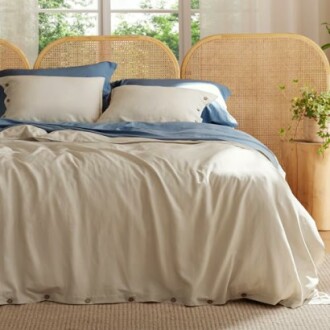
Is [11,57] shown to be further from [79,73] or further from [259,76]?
[259,76]

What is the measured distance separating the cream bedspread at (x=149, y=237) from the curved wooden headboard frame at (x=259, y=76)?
89.9 inches

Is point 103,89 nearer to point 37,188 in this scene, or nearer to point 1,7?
point 1,7

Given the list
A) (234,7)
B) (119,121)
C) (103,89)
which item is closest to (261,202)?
(119,121)

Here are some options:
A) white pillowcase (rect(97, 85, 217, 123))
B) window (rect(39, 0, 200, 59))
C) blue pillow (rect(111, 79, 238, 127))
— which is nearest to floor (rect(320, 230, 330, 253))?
blue pillow (rect(111, 79, 238, 127))

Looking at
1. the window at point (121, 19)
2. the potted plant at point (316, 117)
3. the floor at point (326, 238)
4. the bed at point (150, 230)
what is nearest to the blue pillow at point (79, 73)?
the window at point (121, 19)

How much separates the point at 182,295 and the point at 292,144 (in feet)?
5.90

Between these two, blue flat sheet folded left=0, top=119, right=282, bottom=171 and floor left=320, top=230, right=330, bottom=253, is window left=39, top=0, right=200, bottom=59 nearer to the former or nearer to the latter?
blue flat sheet folded left=0, top=119, right=282, bottom=171

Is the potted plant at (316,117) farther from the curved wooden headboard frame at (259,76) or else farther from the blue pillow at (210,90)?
the curved wooden headboard frame at (259,76)

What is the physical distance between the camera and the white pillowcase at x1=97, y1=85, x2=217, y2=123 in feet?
14.3

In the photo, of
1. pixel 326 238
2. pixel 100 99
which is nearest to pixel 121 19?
pixel 100 99

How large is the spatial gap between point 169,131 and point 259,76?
1592 mm

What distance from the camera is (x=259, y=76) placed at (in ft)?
17.1

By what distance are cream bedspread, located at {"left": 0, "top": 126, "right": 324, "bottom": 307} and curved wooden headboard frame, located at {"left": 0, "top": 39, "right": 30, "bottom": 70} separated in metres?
2.45

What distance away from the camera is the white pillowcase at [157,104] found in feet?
14.3
